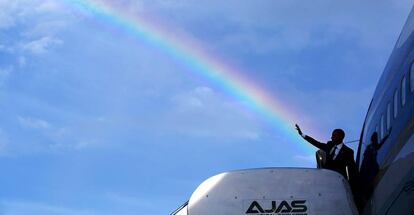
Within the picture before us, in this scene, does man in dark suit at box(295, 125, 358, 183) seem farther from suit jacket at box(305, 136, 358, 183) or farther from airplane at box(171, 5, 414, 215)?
airplane at box(171, 5, 414, 215)

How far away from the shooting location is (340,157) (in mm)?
8406

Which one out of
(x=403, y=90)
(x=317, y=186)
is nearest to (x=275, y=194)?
(x=317, y=186)

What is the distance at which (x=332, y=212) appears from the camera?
6.68 meters

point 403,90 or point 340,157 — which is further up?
point 340,157

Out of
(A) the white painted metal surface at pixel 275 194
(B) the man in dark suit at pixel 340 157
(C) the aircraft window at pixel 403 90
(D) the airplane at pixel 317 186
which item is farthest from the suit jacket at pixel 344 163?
(C) the aircraft window at pixel 403 90

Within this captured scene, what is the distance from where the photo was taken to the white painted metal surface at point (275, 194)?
6.74 m

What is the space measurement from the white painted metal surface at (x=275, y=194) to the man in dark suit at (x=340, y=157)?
1.22 metres

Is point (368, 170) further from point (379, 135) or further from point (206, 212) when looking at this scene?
point (206, 212)

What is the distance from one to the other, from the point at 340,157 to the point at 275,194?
1870mm

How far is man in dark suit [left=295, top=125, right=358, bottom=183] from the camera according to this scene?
27.1 ft

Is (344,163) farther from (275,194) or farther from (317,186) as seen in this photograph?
(275,194)

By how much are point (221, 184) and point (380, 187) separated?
1679mm

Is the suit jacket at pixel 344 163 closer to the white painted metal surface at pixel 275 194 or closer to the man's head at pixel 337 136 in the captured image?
the man's head at pixel 337 136

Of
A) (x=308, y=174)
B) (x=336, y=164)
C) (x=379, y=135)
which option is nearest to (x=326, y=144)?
(x=336, y=164)
